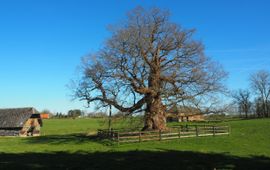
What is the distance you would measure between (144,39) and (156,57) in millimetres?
2559

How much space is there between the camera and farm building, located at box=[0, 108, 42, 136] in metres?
54.2

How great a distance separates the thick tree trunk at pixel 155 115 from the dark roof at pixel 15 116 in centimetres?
2960

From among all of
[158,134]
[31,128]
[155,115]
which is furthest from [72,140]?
[31,128]

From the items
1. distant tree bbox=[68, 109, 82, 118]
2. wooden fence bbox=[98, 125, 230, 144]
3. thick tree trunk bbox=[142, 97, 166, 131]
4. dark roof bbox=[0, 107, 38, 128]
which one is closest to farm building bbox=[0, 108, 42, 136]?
dark roof bbox=[0, 107, 38, 128]

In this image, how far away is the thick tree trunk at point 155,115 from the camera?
33.0m

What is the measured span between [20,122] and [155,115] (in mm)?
30733

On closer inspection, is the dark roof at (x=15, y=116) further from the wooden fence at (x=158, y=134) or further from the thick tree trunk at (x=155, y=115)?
the thick tree trunk at (x=155, y=115)

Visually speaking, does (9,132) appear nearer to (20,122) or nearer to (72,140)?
(20,122)

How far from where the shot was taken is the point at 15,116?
5622 cm

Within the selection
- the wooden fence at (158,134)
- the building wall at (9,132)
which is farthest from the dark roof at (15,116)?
the wooden fence at (158,134)

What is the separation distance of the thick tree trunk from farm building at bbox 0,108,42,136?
29410 mm

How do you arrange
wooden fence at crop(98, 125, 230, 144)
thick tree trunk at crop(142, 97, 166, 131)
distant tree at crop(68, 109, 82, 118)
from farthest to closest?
distant tree at crop(68, 109, 82, 118)
thick tree trunk at crop(142, 97, 166, 131)
wooden fence at crop(98, 125, 230, 144)

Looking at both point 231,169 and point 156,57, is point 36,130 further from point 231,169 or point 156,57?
point 231,169

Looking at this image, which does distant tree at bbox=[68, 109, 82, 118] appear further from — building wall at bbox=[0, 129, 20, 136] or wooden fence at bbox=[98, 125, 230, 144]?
wooden fence at bbox=[98, 125, 230, 144]
